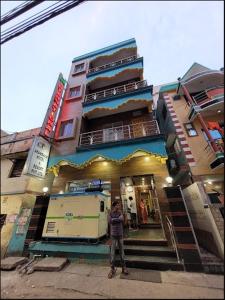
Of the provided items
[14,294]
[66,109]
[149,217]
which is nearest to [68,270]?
[14,294]

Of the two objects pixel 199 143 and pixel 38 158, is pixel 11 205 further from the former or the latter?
pixel 199 143

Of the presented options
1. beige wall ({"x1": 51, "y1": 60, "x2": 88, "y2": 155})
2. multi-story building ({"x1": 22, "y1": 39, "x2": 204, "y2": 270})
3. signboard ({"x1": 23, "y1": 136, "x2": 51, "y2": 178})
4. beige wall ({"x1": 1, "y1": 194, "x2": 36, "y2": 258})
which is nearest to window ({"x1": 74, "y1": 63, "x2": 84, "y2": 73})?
multi-story building ({"x1": 22, "y1": 39, "x2": 204, "y2": 270})

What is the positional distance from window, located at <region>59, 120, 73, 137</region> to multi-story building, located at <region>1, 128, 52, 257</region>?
108 inches

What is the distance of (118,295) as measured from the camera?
344 cm

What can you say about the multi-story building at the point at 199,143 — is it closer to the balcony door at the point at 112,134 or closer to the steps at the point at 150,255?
the steps at the point at 150,255

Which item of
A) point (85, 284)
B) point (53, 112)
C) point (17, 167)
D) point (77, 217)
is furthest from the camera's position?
point (17, 167)

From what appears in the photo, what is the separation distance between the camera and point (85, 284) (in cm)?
420

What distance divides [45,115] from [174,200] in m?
9.23

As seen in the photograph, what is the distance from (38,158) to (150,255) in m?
7.42

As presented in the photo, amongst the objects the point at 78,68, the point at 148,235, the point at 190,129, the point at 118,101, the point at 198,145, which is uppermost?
the point at 78,68

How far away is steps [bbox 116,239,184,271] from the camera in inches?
196

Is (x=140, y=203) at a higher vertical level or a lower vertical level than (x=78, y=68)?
lower

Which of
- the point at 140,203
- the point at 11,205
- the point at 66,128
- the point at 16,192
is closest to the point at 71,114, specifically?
the point at 66,128

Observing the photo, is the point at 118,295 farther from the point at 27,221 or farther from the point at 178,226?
the point at 27,221
